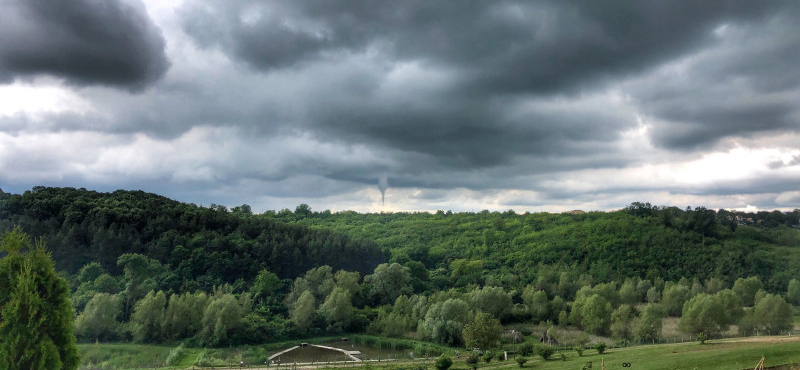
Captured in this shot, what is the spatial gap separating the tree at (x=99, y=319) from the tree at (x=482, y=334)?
1666 inches

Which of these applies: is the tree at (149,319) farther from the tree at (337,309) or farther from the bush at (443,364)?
the bush at (443,364)

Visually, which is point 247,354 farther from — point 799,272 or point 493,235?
point 799,272

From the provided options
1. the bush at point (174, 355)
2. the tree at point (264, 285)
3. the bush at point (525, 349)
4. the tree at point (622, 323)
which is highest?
the tree at point (264, 285)

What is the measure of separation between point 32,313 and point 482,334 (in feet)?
141

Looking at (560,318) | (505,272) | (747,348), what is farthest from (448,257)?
(747,348)

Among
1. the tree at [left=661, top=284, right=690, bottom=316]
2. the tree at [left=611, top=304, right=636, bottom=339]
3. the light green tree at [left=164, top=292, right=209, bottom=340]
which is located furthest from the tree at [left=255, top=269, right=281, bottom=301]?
the tree at [left=661, top=284, right=690, bottom=316]

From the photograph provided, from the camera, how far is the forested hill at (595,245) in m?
101

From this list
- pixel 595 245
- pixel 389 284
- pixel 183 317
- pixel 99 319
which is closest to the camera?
pixel 99 319

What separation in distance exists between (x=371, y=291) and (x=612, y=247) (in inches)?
2290

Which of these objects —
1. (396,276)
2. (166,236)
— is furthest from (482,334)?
(166,236)

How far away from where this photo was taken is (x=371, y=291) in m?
87.5

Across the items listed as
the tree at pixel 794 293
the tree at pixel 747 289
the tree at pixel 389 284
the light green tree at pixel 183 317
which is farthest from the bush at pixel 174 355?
the tree at pixel 794 293

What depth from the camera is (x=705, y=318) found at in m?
55.6

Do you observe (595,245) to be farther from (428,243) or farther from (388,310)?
(388,310)
